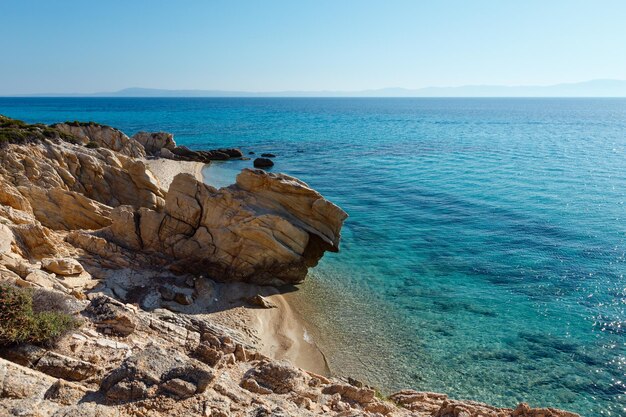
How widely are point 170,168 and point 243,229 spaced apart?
114 feet

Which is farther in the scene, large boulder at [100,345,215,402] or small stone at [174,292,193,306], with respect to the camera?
small stone at [174,292,193,306]

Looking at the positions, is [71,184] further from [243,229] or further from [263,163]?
[263,163]

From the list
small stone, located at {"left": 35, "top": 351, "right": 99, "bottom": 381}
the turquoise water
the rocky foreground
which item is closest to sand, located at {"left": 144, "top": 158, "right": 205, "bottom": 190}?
the turquoise water

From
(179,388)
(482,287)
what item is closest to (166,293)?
(179,388)

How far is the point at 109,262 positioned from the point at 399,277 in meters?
15.9

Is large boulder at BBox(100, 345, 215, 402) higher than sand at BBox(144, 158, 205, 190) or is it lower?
lower

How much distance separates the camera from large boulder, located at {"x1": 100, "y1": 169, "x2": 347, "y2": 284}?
24.2 meters

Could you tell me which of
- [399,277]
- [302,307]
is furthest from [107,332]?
[399,277]

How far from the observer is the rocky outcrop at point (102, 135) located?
52938 millimetres

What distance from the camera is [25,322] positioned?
1117 cm

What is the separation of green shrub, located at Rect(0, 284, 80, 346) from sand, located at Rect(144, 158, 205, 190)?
37.6m

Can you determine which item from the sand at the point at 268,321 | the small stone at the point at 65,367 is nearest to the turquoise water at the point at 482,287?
the sand at the point at 268,321

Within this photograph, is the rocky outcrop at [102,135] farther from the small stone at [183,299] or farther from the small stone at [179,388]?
the small stone at [179,388]

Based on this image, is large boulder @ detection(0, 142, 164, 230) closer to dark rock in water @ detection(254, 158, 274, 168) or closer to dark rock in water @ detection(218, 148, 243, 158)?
dark rock in water @ detection(254, 158, 274, 168)
